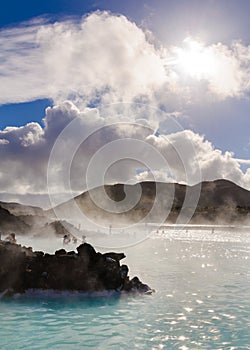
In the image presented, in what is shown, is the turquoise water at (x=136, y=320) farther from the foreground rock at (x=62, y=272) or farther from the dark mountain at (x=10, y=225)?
the dark mountain at (x=10, y=225)

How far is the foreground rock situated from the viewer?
1222 inches

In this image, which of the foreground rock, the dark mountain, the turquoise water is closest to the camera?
the turquoise water

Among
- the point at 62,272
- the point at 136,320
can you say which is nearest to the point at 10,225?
the point at 62,272

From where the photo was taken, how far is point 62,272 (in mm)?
31969

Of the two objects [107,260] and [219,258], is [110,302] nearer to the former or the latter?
[107,260]

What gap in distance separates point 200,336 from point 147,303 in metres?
8.08

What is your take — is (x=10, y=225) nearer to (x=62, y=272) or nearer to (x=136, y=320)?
(x=62, y=272)

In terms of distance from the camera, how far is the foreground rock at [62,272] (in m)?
31.0

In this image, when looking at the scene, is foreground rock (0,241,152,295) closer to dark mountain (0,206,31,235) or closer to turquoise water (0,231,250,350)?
turquoise water (0,231,250,350)

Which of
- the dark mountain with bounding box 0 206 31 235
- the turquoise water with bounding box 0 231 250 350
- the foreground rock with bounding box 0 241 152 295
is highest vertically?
the dark mountain with bounding box 0 206 31 235

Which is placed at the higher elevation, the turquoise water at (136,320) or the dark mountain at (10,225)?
the dark mountain at (10,225)

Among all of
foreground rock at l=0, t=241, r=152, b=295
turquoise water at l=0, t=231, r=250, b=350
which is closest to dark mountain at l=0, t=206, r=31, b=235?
foreground rock at l=0, t=241, r=152, b=295

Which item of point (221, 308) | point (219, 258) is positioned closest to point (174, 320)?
point (221, 308)

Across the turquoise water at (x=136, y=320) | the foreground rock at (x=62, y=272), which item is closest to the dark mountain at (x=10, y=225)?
the foreground rock at (x=62, y=272)
